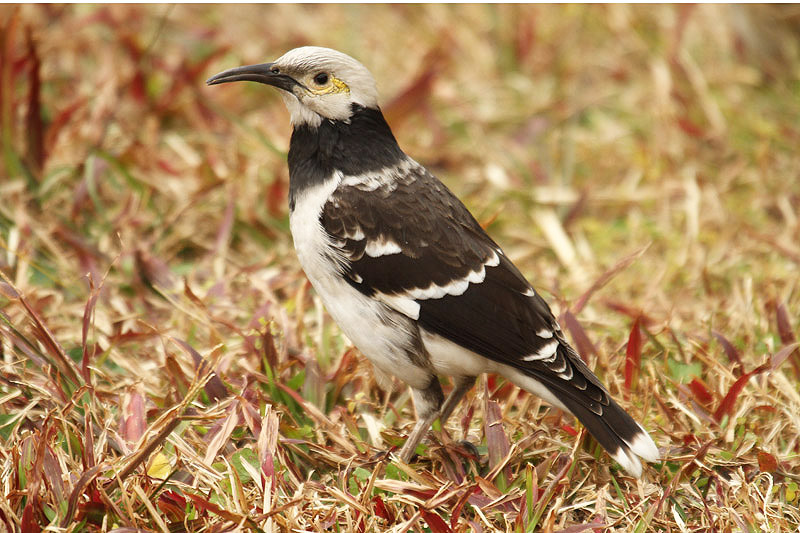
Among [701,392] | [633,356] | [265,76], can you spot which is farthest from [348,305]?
[701,392]

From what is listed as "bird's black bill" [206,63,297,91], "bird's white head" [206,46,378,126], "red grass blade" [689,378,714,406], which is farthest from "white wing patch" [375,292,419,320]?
"red grass blade" [689,378,714,406]

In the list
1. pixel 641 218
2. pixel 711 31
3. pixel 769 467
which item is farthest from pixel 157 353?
pixel 711 31

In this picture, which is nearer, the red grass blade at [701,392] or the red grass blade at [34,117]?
the red grass blade at [701,392]

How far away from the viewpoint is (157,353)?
13.0ft

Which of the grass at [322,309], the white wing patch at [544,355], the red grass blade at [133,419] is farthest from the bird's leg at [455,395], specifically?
the red grass blade at [133,419]

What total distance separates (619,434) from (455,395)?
0.70 meters

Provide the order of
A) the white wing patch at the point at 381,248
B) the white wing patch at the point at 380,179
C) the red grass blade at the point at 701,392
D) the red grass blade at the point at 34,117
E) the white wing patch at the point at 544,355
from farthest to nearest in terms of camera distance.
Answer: the red grass blade at the point at 34,117 < the red grass blade at the point at 701,392 < the white wing patch at the point at 380,179 < the white wing patch at the point at 381,248 < the white wing patch at the point at 544,355

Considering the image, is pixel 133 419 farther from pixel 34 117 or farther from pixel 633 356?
Answer: pixel 34 117

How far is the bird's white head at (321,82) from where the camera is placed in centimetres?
346

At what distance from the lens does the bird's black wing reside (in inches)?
125

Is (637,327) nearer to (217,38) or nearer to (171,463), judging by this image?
(171,463)

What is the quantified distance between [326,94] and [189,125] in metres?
2.73

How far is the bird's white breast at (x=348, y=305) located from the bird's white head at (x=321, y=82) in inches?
11.3

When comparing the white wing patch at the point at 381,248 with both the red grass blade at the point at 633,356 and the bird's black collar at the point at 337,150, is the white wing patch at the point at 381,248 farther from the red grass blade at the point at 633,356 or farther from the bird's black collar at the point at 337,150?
the red grass blade at the point at 633,356
